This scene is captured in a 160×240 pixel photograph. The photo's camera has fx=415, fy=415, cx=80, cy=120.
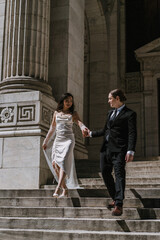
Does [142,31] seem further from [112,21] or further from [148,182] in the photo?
[148,182]

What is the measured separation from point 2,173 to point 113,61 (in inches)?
398

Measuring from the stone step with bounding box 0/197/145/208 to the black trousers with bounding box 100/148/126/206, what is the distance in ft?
1.78

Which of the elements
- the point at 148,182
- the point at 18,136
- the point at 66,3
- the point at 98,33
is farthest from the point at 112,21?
the point at 148,182

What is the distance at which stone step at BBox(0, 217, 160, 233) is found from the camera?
17.7 feet

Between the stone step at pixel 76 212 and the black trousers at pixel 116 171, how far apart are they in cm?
27

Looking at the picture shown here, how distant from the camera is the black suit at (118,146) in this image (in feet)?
18.7

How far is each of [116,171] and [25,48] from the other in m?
6.33

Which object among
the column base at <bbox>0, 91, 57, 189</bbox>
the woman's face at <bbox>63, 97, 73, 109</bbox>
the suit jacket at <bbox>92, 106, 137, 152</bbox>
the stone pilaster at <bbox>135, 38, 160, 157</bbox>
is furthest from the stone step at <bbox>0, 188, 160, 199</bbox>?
the stone pilaster at <bbox>135, 38, 160, 157</bbox>

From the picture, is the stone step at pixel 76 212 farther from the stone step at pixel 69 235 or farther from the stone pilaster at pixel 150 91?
the stone pilaster at pixel 150 91

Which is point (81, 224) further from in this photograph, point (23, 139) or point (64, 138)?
point (23, 139)

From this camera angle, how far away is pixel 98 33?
1931 cm

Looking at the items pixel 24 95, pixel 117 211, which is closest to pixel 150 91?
pixel 24 95

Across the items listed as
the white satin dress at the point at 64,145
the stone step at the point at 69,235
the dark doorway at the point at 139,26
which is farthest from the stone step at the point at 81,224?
the dark doorway at the point at 139,26

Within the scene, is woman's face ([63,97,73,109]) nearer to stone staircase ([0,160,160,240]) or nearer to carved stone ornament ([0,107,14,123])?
stone staircase ([0,160,160,240])
